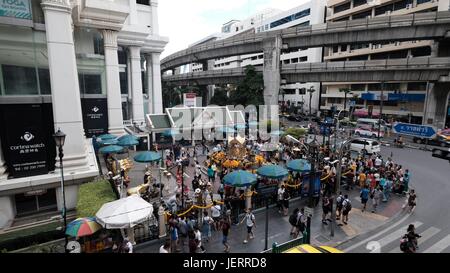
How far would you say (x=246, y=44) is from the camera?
150 ft

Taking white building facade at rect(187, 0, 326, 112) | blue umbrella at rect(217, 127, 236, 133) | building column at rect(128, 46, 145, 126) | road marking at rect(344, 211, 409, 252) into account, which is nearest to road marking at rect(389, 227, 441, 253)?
road marking at rect(344, 211, 409, 252)

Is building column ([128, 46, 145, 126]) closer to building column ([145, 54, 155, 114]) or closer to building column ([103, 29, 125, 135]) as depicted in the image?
building column ([145, 54, 155, 114])

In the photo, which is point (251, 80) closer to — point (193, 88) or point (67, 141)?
point (193, 88)

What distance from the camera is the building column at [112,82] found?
77.9 feet

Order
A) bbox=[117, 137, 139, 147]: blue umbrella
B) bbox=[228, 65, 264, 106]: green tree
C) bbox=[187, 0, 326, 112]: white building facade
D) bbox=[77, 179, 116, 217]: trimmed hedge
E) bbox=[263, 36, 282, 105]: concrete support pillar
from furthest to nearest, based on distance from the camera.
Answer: bbox=[187, 0, 326, 112]: white building facade
bbox=[228, 65, 264, 106]: green tree
bbox=[263, 36, 282, 105]: concrete support pillar
bbox=[117, 137, 139, 147]: blue umbrella
bbox=[77, 179, 116, 217]: trimmed hedge

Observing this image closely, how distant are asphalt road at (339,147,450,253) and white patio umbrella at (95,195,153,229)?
864cm

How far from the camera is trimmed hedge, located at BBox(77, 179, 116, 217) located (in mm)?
12033

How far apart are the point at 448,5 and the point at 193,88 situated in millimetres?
A: 48462

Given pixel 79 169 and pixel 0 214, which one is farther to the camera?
pixel 79 169

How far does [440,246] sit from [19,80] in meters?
21.2

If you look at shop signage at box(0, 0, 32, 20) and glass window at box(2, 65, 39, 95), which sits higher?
shop signage at box(0, 0, 32, 20)

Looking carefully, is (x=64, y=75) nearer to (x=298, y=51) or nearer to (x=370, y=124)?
(x=370, y=124)

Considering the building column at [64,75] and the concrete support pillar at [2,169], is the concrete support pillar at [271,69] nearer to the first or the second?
the building column at [64,75]
